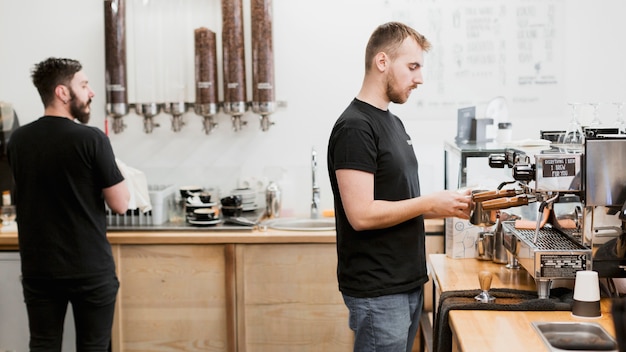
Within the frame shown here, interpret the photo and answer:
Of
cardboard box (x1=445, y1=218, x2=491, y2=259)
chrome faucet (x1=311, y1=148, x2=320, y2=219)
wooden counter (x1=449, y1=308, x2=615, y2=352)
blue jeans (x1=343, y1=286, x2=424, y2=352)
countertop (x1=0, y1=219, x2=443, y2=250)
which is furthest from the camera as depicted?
chrome faucet (x1=311, y1=148, x2=320, y2=219)

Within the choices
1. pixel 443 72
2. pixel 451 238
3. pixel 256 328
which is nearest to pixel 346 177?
pixel 451 238

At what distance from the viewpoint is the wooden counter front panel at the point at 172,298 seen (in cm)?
379

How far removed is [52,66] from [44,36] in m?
1.30

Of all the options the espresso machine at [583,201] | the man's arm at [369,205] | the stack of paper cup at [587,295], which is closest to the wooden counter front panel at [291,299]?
the man's arm at [369,205]

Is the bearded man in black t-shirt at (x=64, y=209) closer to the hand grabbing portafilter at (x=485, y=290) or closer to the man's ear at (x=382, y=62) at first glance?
the man's ear at (x=382, y=62)

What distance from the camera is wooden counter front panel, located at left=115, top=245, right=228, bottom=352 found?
12.4ft

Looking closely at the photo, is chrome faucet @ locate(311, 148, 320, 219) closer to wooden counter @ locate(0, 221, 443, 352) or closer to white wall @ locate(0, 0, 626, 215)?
white wall @ locate(0, 0, 626, 215)

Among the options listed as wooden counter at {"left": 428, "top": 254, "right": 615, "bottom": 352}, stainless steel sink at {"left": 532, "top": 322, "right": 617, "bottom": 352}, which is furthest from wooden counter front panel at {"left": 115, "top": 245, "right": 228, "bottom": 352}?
stainless steel sink at {"left": 532, "top": 322, "right": 617, "bottom": 352}

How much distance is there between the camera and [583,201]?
2.29 metres

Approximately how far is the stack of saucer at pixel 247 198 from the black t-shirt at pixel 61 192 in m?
1.08

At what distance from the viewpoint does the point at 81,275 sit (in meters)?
3.12

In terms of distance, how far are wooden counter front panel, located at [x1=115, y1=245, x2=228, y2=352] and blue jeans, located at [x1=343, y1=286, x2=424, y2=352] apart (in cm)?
142

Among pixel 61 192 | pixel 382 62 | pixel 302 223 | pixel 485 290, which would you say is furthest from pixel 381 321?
pixel 302 223

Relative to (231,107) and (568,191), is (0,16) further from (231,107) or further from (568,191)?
(568,191)
